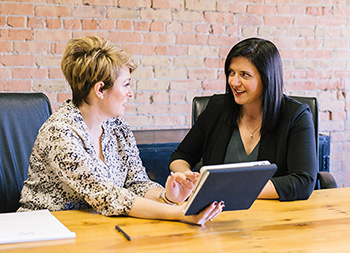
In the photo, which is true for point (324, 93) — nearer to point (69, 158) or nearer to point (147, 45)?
point (147, 45)

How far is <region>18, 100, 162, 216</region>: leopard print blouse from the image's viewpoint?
1624mm

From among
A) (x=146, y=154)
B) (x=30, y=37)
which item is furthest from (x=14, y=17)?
(x=146, y=154)

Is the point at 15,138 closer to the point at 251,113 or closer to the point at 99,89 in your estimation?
the point at 99,89

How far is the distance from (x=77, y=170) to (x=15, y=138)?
56cm

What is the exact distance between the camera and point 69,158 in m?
1.63

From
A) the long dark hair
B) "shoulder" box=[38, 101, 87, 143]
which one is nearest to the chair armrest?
the long dark hair

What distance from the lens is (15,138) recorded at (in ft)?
6.77

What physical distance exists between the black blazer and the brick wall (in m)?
0.91

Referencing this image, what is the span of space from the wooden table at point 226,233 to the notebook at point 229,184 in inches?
3.1

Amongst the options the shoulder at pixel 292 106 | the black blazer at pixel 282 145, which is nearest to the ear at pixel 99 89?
the black blazer at pixel 282 145

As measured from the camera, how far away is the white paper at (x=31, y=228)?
138 cm

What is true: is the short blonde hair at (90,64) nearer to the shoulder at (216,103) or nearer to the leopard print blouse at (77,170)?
the leopard print blouse at (77,170)

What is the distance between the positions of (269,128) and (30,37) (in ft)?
5.12

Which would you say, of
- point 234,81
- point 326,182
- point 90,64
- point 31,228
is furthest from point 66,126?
point 326,182
